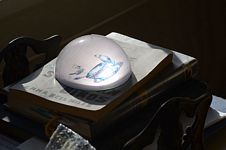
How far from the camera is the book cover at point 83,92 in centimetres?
75

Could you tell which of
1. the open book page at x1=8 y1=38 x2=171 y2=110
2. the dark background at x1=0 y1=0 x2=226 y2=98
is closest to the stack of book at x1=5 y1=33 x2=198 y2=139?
the open book page at x1=8 y1=38 x2=171 y2=110

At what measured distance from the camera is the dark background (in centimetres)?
116

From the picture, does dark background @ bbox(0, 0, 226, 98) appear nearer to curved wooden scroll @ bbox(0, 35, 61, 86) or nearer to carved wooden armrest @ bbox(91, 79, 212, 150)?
curved wooden scroll @ bbox(0, 35, 61, 86)

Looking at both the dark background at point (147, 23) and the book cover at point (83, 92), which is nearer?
the book cover at point (83, 92)

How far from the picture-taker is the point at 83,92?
79 centimetres

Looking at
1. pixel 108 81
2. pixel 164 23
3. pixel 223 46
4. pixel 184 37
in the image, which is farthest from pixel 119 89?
pixel 223 46

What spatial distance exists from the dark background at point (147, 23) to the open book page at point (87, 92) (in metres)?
0.28

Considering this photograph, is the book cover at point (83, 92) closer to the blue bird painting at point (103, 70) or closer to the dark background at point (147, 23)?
the blue bird painting at point (103, 70)

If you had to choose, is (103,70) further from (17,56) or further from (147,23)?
(147,23)

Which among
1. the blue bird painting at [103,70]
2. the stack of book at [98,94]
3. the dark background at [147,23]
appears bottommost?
the dark background at [147,23]

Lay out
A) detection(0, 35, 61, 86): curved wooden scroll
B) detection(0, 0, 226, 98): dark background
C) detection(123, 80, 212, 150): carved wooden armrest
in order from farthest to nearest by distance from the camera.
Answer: detection(0, 0, 226, 98): dark background, detection(0, 35, 61, 86): curved wooden scroll, detection(123, 80, 212, 150): carved wooden armrest

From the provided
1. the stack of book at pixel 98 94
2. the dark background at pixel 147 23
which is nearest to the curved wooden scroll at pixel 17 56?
the stack of book at pixel 98 94

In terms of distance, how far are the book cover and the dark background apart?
285 mm

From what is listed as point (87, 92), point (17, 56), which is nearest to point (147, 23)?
point (17, 56)
